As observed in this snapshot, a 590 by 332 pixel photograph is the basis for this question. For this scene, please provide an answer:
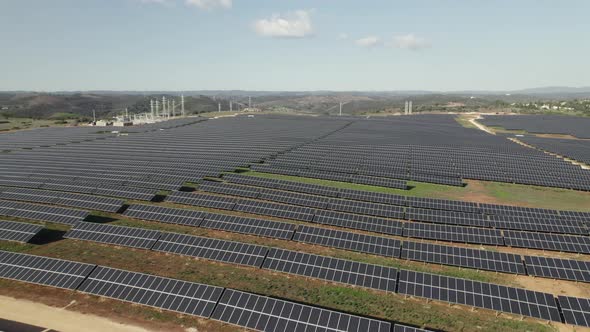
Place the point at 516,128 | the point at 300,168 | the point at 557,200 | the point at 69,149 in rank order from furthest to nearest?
the point at 516,128
the point at 69,149
the point at 300,168
the point at 557,200

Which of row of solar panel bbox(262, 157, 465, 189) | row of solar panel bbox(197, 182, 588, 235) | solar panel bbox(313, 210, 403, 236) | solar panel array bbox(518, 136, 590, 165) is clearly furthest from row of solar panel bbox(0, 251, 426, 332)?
solar panel array bbox(518, 136, 590, 165)

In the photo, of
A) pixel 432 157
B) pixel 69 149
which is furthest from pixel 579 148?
pixel 69 149

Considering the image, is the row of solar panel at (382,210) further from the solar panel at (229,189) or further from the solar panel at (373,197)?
the solar panel at (373,197)

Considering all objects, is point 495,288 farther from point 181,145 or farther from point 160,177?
point 181,145

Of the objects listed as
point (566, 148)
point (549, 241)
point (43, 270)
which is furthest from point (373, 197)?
point (566, 148)

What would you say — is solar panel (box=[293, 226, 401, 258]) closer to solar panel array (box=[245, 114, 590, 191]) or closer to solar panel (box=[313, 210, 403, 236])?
solar panel (box=[313, 210, 403, 236])

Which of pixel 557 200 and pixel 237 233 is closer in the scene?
pixel 237 233
